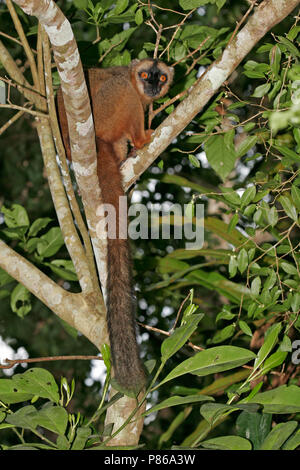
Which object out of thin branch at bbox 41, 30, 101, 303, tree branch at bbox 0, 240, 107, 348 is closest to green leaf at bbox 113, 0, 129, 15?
thin branch at bbox 41, 30, 101, 303

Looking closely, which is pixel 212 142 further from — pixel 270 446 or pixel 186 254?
pixel 270 446

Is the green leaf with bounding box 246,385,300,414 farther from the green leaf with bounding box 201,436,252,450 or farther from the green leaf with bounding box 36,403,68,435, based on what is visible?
the green leaf with bounding box 36,403,68,435

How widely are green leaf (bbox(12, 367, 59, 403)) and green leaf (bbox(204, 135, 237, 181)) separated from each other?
1.34m

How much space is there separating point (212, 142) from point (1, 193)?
4.07 m

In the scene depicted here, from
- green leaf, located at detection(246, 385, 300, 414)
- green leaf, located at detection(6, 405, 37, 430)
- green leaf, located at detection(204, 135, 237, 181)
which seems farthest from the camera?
green leaf, located at detection(204, 135, 237, 181)

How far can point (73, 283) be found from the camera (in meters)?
4.77

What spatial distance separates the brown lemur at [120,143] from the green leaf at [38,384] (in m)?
0.29

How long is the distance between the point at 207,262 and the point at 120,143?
3.53ft

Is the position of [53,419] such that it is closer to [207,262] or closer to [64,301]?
[64,301]

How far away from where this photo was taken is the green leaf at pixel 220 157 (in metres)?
2.84

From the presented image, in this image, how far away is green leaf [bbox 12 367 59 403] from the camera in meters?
2.09

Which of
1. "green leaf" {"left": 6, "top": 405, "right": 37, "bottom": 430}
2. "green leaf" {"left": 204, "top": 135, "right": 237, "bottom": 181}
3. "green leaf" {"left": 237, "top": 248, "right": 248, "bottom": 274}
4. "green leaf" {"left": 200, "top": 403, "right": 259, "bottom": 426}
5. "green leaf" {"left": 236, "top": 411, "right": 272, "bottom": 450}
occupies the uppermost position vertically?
"green leaf" {"left": 204, "top": 135, "right": 237, "bottom": 181}

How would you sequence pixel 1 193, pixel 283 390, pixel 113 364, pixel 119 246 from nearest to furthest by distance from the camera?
pixel 283 390 → pixel 113 364 → pixel 119 246 → pixel 1 193

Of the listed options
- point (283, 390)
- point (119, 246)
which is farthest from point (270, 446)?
point (119, 246)
